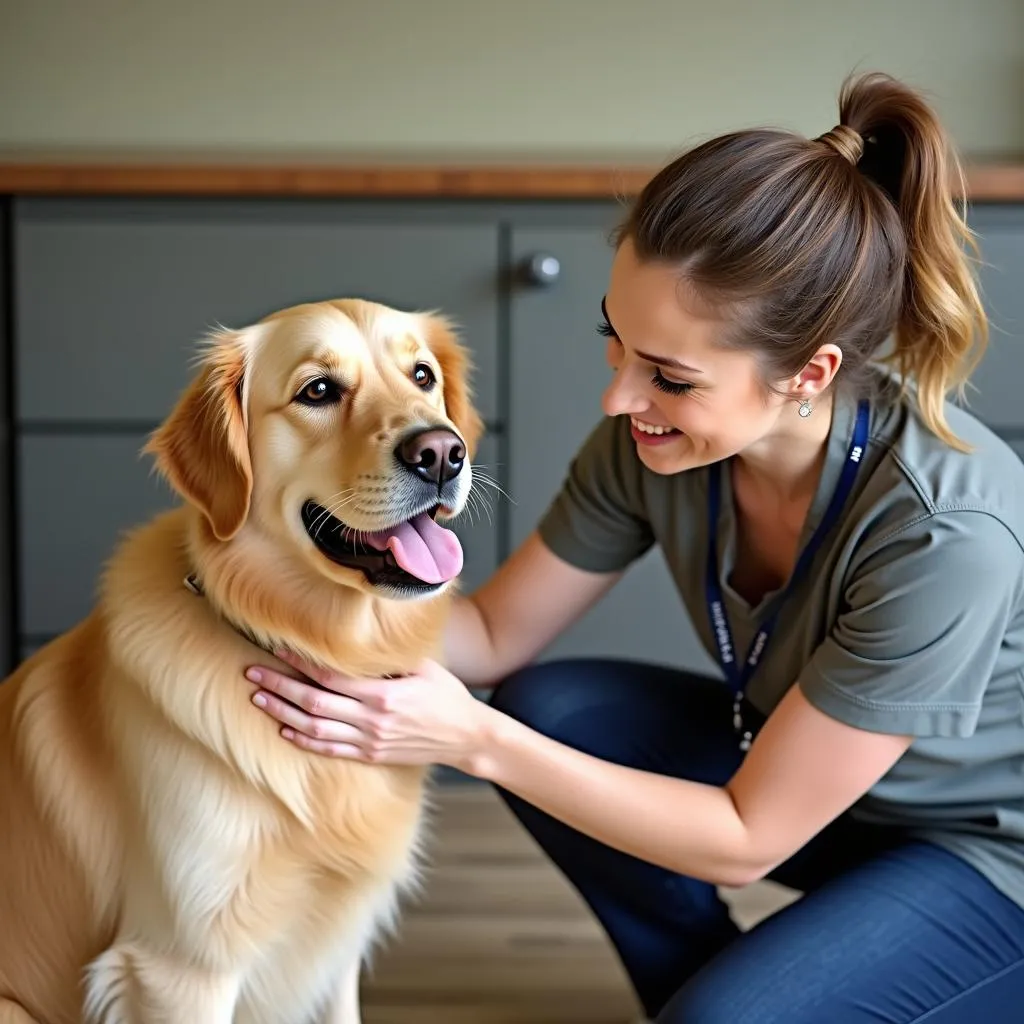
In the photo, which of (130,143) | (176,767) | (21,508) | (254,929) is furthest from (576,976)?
(130,143)

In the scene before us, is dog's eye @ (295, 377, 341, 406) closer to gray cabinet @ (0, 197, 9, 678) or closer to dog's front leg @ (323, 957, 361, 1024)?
dog's front leg @ (323, 957, 361, 1024)

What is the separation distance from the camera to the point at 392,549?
1.23 m

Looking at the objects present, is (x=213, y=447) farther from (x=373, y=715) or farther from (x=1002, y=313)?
(x=1002, y=313)

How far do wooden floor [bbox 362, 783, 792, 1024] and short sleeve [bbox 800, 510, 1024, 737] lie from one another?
67 centimetres

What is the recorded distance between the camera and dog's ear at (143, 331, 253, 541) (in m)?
1.23

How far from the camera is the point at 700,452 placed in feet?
4.26

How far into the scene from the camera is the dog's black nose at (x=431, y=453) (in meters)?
1.18

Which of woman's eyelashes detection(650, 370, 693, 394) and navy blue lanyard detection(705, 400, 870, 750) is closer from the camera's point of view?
woman's eyelashes detection(650, 370, 693, 394)

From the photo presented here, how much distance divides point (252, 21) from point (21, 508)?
1.21m

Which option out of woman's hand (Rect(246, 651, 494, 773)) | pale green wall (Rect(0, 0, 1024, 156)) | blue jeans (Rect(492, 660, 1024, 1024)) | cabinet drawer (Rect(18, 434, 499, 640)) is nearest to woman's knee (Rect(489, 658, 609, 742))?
blue jeans (Rect(492, 660, 1024, 1024))

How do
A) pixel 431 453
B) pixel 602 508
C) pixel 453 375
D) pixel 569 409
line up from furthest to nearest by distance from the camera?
pixel 569 409 → pixel 602 508 → pixel 453 375 → pixel 431 453

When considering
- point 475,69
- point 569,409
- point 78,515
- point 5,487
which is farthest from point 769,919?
point 475,69

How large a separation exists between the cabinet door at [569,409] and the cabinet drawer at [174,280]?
0.07 m

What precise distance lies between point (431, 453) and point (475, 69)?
6.03ft
